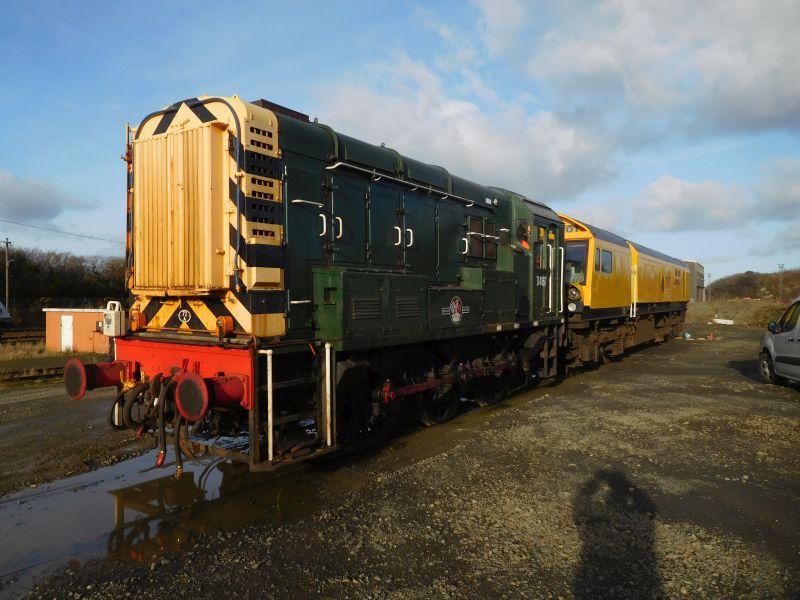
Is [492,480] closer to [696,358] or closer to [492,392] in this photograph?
[492,392]

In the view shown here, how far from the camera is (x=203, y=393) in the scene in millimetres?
4562

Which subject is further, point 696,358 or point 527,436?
point 696,358

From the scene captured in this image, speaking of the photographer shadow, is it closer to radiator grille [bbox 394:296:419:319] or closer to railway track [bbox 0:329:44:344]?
radiator grille [bbox 394:296:419:319]

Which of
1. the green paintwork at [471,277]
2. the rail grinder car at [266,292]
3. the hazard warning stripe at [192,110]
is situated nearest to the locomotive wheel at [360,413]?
the rail grinder car at [266,292]

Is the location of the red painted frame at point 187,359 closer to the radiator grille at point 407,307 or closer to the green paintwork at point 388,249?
the green paintwork at point 388,249

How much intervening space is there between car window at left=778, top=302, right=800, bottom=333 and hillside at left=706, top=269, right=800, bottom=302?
6468 centimetres

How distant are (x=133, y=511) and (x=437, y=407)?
4354 mm

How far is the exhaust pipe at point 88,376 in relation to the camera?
5473 mm

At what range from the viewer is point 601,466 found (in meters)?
5.91

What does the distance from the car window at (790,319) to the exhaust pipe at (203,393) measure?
10572 millimetres

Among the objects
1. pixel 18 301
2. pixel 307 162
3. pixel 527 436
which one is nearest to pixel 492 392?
pixel 527 436

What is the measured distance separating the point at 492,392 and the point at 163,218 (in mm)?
6126

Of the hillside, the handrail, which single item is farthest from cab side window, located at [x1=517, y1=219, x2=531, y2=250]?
the hillside

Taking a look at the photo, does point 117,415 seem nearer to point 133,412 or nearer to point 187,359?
point 133,412
